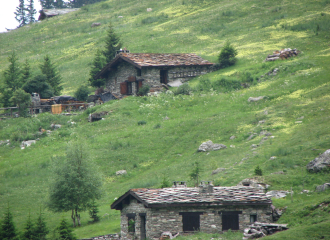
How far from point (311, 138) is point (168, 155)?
41.4 feet

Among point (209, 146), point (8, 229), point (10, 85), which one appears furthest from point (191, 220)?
point (10, 85)

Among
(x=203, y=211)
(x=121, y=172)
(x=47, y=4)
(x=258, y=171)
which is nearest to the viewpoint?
(x=203, y=211)

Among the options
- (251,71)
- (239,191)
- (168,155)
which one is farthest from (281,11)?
(239,191)

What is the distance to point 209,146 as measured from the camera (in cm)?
3631

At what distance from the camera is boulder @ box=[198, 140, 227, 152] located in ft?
118

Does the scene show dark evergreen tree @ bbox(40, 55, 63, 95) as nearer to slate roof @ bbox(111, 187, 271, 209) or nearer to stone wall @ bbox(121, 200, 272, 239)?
slate roof @ bbox(111, 187, 271, 209)

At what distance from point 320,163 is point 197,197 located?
30.6 ft

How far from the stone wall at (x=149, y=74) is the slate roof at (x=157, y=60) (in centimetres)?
71

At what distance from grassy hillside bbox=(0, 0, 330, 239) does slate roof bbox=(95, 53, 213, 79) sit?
3.62 m

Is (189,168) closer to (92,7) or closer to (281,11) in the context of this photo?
(281,11)

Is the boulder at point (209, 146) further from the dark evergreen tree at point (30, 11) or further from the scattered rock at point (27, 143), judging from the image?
the dark evergreen tree at point (30, 11)

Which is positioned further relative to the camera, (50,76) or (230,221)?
(50,76)

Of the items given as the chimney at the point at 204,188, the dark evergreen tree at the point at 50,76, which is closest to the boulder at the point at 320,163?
the chimney at the point at 204,188

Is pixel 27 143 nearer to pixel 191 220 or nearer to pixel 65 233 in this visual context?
pixel 65 233
